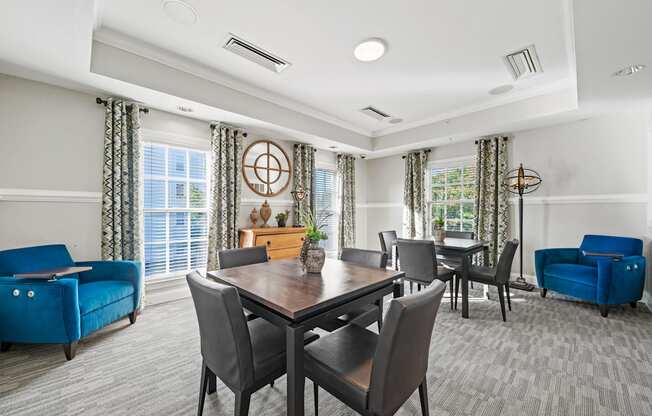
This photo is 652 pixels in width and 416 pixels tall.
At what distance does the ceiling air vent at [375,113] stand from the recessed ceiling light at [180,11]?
2.68 metres

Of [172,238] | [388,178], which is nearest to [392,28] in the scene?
[172,238]

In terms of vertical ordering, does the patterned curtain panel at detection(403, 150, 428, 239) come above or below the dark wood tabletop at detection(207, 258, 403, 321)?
above

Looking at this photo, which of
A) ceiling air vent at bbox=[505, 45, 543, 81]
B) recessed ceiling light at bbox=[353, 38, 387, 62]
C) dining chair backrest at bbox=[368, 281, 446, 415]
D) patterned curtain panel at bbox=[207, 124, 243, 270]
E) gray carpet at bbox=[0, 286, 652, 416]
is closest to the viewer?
dining chair backrest at bbox=[368, 281, 446, 415]

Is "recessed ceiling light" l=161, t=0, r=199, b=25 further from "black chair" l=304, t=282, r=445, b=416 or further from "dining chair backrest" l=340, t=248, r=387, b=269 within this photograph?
"black chair" l=304, t=282, r=445, b=416

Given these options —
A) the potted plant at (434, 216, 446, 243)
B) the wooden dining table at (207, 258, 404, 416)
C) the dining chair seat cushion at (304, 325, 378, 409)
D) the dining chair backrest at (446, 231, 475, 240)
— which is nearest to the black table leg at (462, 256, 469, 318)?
the potted plant at (434, 216, 446, 243)

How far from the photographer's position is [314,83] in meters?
3.47

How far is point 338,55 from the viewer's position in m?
2.81

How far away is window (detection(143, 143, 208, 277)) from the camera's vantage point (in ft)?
11.5

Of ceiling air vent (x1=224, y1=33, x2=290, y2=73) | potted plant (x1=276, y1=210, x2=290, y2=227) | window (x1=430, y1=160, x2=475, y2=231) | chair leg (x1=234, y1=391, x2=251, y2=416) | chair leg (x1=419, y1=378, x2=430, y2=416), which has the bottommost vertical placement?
chair leg (x1=419, y1=378, x2=430, y2=416)

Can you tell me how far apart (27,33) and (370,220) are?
19.4 feet

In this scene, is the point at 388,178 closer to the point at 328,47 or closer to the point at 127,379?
the point at 328,47

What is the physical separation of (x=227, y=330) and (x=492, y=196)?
15.3 ft

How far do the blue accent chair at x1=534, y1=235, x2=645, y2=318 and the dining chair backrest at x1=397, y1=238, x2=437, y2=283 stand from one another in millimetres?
1759

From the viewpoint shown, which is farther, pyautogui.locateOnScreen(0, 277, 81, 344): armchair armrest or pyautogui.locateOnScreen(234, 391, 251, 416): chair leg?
pyautogui.locateOnScreen(0, 277, 81, 344): armchair armrest
